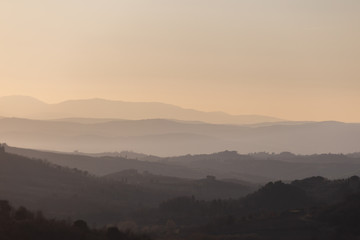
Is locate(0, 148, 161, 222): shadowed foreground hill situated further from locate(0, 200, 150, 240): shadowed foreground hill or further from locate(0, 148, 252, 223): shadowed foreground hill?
locate(0, 200, 150, 240): shadowed foreground hill

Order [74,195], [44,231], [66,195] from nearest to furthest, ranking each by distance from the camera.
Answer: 1. [44,231]
2. [74,195]
3. [66,195]

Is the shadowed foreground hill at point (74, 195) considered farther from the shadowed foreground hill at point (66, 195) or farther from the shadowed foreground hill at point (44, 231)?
the shadowed foreground hill at point (44, 231)

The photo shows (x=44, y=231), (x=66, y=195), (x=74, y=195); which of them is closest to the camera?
(x=44, y=231)

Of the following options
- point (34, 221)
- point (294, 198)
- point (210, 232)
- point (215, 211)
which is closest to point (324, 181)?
point (294, 198)

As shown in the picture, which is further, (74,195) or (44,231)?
(74,195)

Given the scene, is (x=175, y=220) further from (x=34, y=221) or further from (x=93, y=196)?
(x=34, y=221)

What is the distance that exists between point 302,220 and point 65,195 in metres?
77.3

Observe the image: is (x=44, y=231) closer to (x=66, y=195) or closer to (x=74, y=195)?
(x=74, y=195)

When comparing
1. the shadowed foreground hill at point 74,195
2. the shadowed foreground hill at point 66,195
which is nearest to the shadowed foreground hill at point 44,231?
the shadowed foreground hill at point 74,195

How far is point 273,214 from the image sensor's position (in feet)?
404

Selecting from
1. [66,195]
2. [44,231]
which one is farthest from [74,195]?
[44,231]

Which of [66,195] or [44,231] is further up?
[66,195]

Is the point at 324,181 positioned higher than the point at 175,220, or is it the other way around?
the point at 324,181

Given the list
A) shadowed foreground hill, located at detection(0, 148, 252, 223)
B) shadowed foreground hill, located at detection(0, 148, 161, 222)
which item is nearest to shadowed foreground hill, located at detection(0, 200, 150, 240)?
shadowed foreground hill, located at detection(0, 148, 252, 223)
